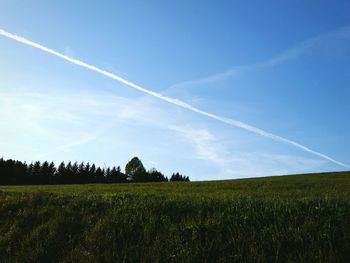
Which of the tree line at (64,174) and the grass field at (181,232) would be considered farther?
the tree line at (64,174)

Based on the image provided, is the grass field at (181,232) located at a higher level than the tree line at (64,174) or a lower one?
lower

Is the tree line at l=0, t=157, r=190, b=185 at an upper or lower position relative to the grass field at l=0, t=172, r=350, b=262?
upper

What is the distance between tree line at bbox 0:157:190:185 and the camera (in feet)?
422

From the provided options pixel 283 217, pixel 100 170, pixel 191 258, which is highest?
pixel 100 170

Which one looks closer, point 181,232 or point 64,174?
point 181,232

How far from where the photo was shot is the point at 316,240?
29.0 feet

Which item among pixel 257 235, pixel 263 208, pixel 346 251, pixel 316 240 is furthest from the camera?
pixel 263 208

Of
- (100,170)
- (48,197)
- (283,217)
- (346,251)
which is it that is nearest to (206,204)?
(283,217)

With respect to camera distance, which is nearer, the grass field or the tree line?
the grass field

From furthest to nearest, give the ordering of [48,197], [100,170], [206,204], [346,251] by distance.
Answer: [100,170] < [48,197] < [206,204] < [346,251]

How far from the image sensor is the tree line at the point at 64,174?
128500 mm

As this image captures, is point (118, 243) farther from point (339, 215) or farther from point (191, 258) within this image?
point (339, 215)

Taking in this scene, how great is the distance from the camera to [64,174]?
136 metres

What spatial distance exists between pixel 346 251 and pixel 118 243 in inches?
210
